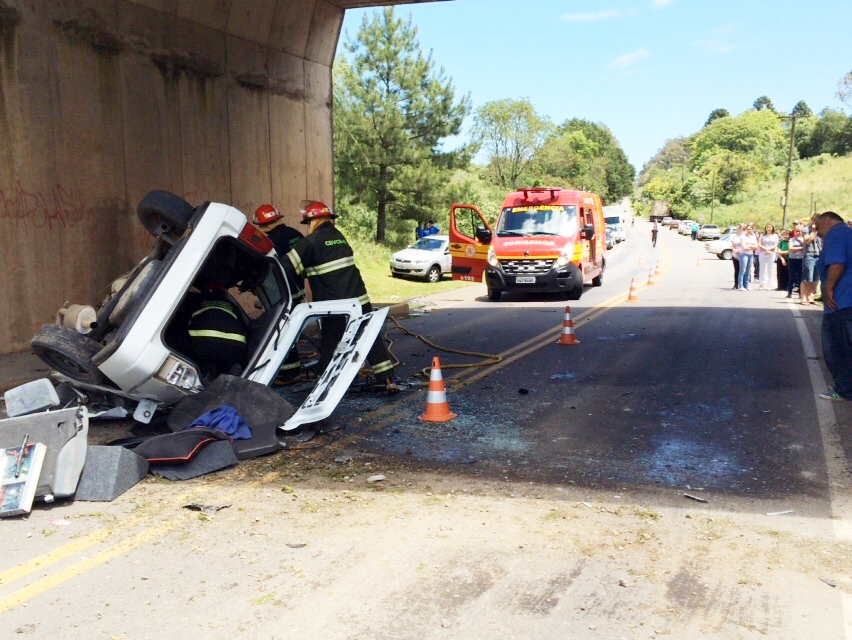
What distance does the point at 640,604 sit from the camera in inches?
138

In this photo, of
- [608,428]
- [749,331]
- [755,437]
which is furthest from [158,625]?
[749,331]

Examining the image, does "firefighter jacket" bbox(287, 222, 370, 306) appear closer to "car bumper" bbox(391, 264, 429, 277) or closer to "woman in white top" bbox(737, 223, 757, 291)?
"woman in white top" bbox(737, 223, 757, 291)

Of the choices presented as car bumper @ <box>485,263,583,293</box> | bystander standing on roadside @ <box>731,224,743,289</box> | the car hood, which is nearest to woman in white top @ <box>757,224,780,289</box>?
bystander standing on roadside @ <box>731,224,743,289</box>

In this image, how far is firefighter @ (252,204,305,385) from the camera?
6.97m

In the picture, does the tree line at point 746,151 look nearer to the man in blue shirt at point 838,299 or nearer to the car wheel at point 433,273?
the car wheel at point 433,273

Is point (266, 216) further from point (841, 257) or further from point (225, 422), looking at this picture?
point (841, 257)

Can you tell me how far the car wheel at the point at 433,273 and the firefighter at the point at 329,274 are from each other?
16431 mm

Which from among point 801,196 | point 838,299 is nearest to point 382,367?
point 838,299

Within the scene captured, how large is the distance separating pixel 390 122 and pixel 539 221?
14419 millimetres

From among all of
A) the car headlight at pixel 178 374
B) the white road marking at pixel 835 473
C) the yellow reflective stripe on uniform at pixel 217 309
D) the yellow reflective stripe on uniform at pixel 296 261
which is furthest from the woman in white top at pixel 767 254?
the car headlight at pixel 178 374

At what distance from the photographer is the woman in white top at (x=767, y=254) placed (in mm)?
20234

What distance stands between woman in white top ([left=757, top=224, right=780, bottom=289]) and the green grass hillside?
40.1 meters

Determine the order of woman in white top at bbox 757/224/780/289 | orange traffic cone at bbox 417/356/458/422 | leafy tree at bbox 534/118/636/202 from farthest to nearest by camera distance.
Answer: leafy tree at bbox 534/118/636/202
woman in white top at bbox 757/224/780/289
orange traffic cone at bbox 417/356/458/422

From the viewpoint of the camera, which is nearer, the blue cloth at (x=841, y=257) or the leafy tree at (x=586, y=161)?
the blue cloth at (x=841, y=257)
